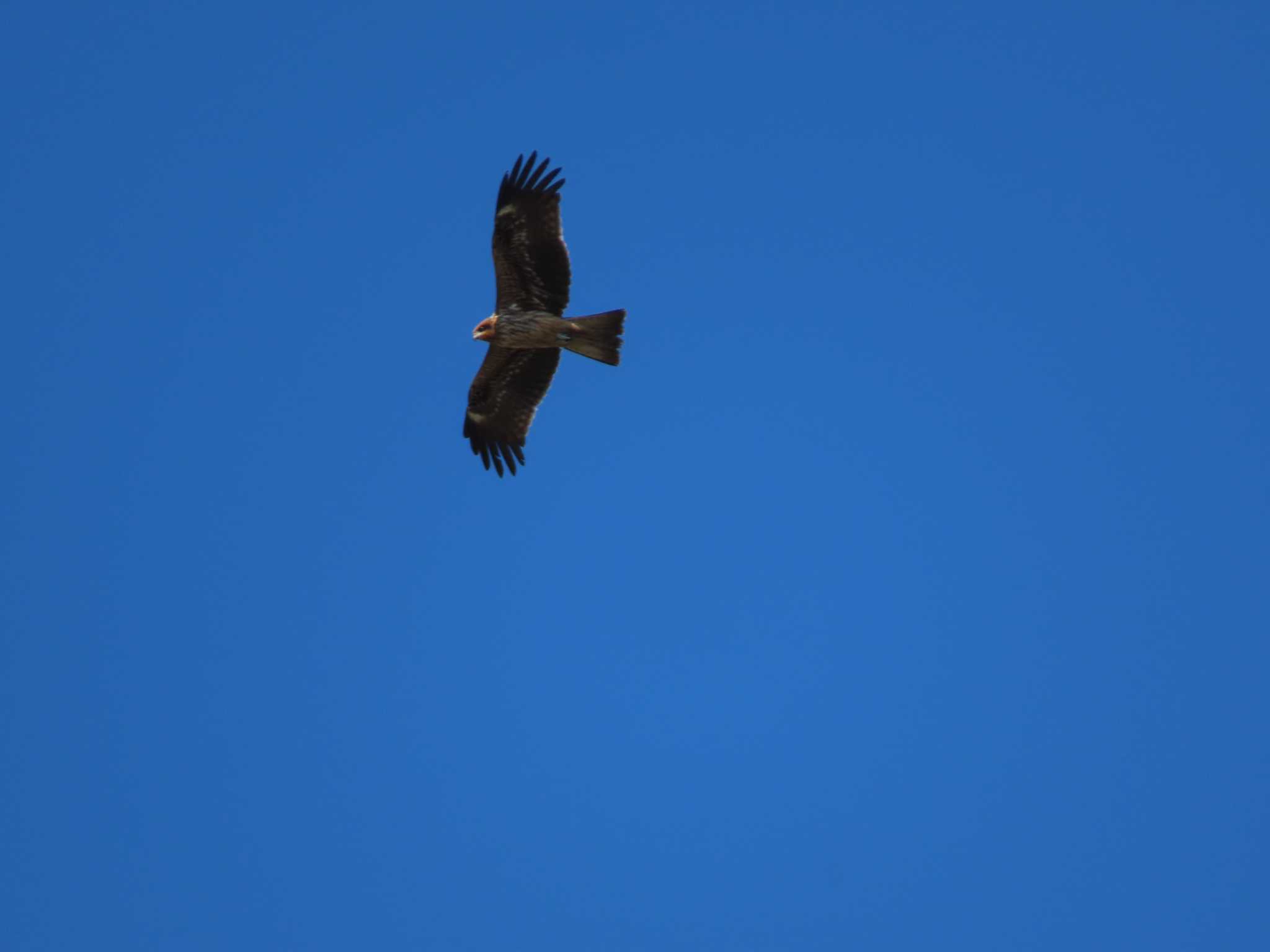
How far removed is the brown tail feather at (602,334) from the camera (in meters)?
16.9

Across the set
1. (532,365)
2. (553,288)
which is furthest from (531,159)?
(532,365)

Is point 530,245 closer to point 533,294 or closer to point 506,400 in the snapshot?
point 533,294

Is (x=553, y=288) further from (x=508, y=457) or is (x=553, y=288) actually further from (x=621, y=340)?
(x=508, y=457)

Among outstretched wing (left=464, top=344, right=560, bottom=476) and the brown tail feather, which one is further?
outstretched wing (left=464, top=344, right=560, bottom=476)

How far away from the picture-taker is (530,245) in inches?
656

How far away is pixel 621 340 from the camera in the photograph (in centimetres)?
1711

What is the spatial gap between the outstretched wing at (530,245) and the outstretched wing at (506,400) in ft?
3.68

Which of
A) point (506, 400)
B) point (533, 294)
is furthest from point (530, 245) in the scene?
point (506, 400)

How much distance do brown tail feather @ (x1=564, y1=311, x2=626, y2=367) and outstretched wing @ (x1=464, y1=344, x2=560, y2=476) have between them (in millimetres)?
1084

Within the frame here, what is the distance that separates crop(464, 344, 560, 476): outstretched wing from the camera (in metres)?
18.1

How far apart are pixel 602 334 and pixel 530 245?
1.37 meters

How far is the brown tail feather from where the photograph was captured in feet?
55.3

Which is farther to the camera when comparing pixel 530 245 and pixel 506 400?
pixel 506 400

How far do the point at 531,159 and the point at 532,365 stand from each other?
9.48 ft
